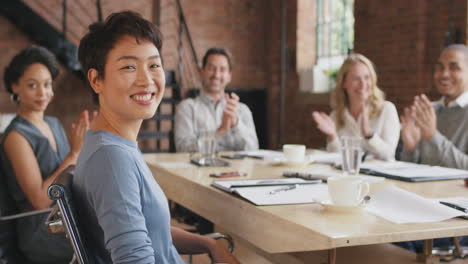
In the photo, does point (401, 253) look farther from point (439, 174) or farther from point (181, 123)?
point (181, 123)

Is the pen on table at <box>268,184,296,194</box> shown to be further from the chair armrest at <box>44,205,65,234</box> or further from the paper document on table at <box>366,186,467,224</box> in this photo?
the chair armrest at <box>44,205,65,234</box>

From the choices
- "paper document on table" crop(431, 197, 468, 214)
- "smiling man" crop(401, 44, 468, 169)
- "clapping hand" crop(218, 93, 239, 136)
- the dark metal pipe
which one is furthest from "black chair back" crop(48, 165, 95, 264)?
the dark metal pipe

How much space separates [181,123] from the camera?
11.3ft

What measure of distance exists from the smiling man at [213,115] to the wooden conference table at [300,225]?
3.49 ft

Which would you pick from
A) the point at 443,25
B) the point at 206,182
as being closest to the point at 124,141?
the point at 206,182

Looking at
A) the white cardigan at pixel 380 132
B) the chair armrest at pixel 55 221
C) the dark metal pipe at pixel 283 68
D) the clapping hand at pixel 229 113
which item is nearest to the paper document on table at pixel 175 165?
the clapping hand at pixel 229 113

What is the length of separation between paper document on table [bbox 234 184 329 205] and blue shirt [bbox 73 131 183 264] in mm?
335

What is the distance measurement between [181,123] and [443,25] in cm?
252

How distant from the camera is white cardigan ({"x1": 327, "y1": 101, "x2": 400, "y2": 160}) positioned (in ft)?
9.17

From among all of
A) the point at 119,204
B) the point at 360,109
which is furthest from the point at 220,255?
the point at 360,109

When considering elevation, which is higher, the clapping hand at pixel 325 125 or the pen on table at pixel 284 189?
the clapping hand at pixel 325 125

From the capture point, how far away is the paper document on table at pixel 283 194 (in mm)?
1478

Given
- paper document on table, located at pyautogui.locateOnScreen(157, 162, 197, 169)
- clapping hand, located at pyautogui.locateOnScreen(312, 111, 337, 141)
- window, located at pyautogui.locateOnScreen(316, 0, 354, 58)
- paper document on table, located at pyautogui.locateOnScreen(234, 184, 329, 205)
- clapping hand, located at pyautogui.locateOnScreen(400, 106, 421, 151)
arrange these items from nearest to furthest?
1. paper document on table, located at pyautogui.locateOnScreen(234, 184, 329, 205)
2. paper document on table, located at pyautogui.locateOnScreen(157, 162, 197, 169)
3. clapping hand, located at pyautogui.locateOnScreen(400, 106, 421, 151)
4. clapping hand, located at pyautogui.locateOnScreen(312, 111, 337, 141)
5. window, located at pyautogui.locateOnScreen(316, 0, 354, 58)

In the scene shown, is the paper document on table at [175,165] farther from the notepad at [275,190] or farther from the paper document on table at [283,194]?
the paper document on table at [283,194]
